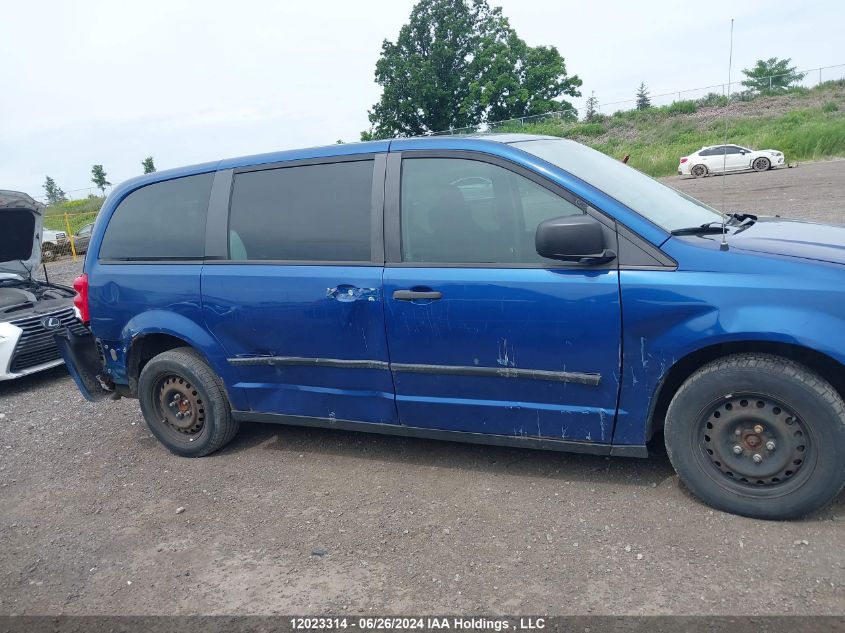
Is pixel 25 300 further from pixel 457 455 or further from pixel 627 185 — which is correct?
pixel 627 185

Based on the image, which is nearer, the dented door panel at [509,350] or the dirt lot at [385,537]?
the dirt lot at [385,537]

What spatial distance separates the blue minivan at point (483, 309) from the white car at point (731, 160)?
22.7 m

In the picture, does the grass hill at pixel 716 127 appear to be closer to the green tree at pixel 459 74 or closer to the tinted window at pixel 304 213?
the green tree at pixel 459 74

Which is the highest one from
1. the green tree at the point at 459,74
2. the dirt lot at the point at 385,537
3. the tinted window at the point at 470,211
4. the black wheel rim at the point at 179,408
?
the green tree at the point at 459,74

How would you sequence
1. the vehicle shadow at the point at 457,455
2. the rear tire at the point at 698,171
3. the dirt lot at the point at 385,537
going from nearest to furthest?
the dirt lot at the point at 385,537 < the vehicle shadow at the point at 457,455 < the rear tire at the point at 698,171

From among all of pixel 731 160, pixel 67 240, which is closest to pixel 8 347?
pixel 67 240

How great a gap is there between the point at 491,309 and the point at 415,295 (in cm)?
41

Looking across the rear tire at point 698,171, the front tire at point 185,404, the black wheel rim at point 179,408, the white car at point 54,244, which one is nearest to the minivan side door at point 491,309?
the front tire at point 185,404

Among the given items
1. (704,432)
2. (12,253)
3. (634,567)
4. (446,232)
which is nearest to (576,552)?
(634,567)

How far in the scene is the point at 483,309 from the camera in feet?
10.6

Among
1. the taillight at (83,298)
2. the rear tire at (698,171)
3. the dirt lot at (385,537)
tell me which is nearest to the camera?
the dirt lot at (385,537)

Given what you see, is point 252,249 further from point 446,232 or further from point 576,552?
point 576,552

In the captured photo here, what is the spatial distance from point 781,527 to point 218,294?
10.5 feet

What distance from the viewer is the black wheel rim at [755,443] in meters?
2.87
